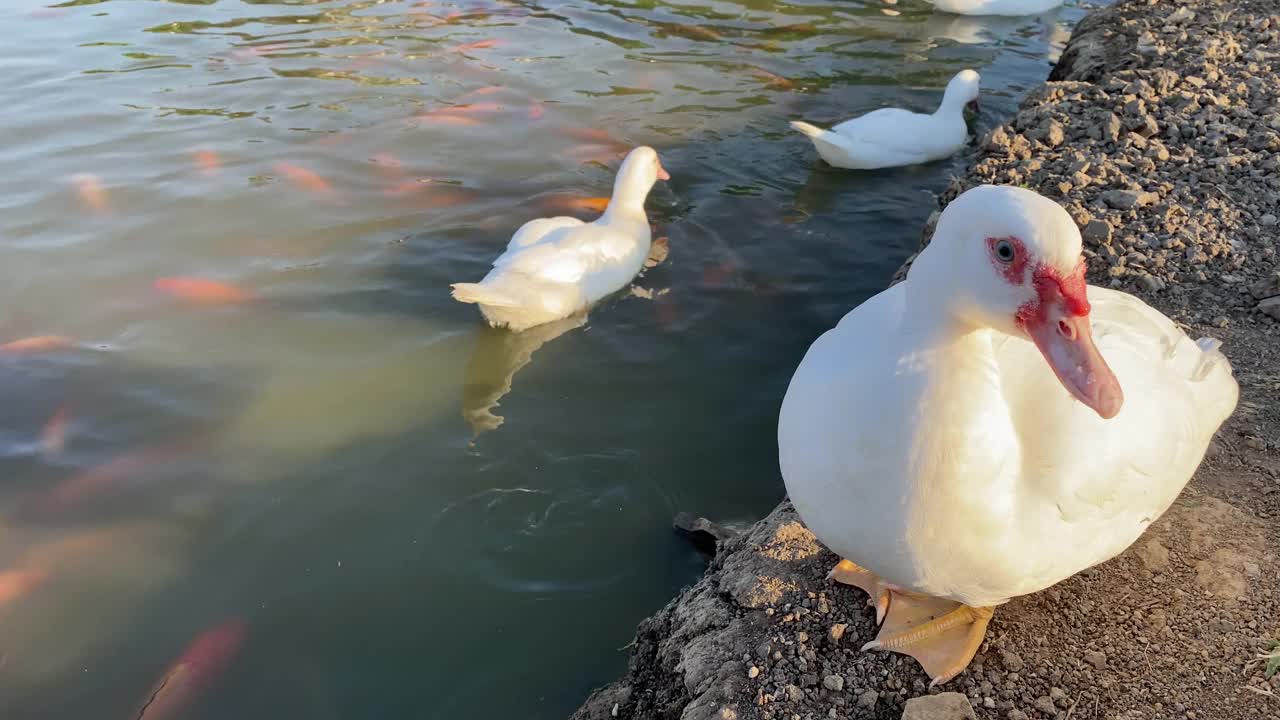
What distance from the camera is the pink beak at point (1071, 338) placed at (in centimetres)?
193

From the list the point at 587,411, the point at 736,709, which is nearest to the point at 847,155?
the point at 587,411

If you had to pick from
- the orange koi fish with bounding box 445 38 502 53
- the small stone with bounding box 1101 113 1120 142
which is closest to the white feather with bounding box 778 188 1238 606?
the small stone with bounding box 1101 113 1120 142

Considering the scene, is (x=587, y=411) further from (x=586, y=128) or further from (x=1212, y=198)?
(x=586, y=128)

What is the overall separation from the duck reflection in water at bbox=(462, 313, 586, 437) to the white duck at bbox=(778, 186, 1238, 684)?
8.38ft

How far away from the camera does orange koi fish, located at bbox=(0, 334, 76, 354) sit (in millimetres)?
5180

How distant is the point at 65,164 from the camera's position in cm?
726

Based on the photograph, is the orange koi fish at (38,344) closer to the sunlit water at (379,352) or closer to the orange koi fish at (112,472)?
the sunlit water at (379,352)

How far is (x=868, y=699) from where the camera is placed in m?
2.49

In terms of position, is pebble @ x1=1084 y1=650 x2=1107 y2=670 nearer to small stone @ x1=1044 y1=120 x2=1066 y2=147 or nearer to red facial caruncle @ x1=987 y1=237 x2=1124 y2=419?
red facial caruncle @ x1=987 y1=237 x2=1124 y2=419

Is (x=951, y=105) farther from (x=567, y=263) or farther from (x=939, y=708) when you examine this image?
(x=939, y=708)

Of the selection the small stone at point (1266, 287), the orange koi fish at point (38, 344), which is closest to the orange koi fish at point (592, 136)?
the orange koi fish at point (38, 344)

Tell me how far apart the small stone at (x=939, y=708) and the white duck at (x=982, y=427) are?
0.21ft

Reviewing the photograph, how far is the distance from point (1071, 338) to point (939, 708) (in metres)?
1.05

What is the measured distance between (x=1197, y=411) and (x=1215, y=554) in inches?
20.1
